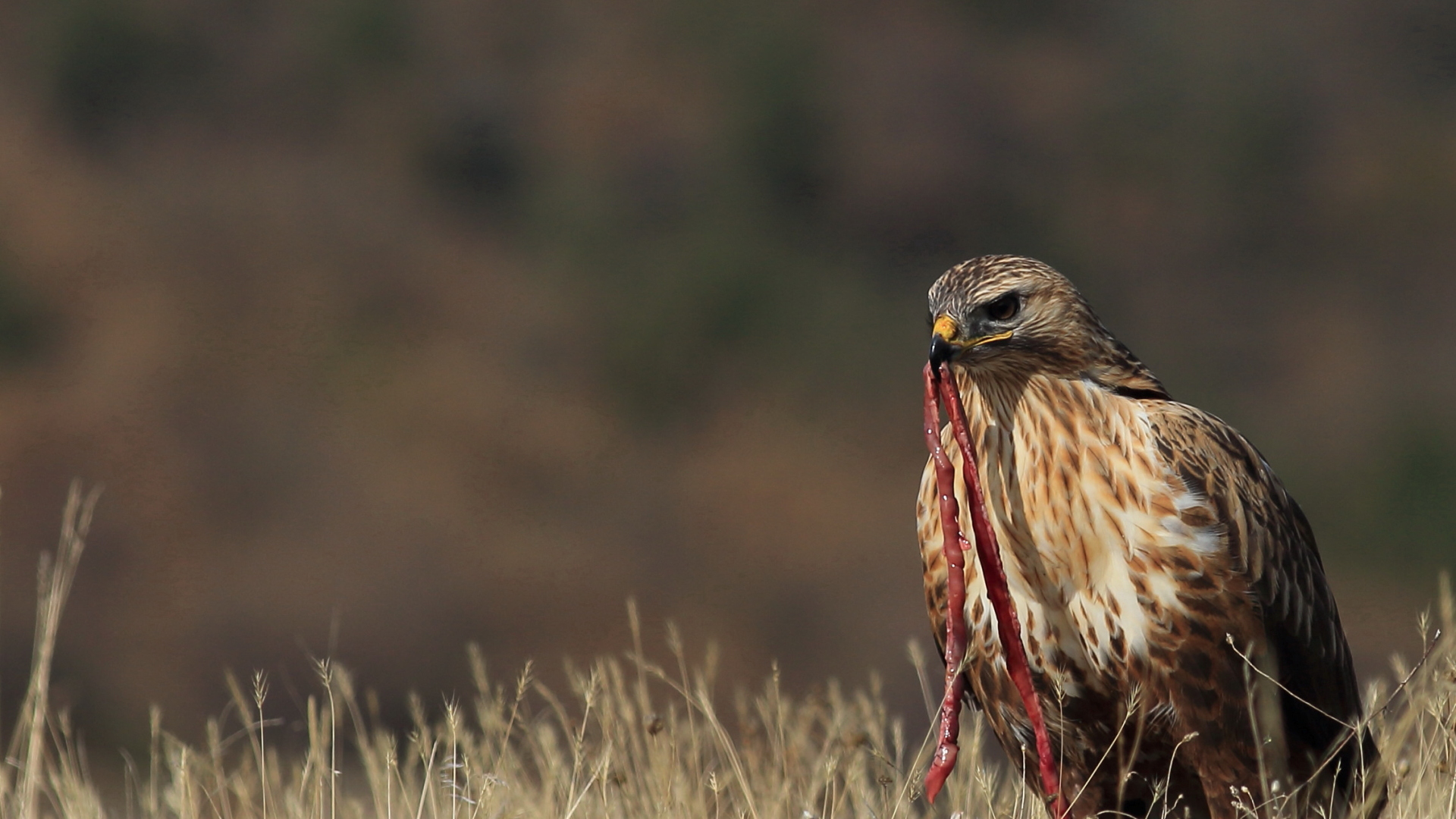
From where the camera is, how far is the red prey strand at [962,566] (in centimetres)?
364

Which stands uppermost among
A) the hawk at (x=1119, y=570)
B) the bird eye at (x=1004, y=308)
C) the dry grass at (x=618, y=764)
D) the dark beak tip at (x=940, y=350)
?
the bird eye at (x=1004, y=308)

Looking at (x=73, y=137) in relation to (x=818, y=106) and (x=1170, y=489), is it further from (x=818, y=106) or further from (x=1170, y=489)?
(x=1170, y=489)

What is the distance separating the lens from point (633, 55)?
24.8 m

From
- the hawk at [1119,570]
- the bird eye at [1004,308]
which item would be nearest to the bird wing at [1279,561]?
the hawk at [1119,570]

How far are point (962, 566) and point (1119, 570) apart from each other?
1.11ft

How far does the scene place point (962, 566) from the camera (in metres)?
3.73

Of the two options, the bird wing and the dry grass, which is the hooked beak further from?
the dry grass

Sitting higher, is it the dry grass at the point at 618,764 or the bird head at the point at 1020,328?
the bird head at the point at 1020,328

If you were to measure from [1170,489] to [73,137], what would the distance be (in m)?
22.0

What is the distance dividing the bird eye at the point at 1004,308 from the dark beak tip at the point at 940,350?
15 cm

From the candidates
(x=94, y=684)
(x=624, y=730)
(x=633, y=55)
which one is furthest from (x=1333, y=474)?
(x=624, y=730)

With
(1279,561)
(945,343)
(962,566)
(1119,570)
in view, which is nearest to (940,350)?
(945,343)

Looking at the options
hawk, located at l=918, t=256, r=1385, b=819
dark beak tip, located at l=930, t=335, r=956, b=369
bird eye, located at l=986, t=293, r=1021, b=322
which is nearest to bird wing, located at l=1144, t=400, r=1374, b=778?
hawk, located at l=918, t=256, r=1385, b=819

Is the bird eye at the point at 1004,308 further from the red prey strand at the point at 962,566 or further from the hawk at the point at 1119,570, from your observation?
the red prey strand at the point at 962,566
